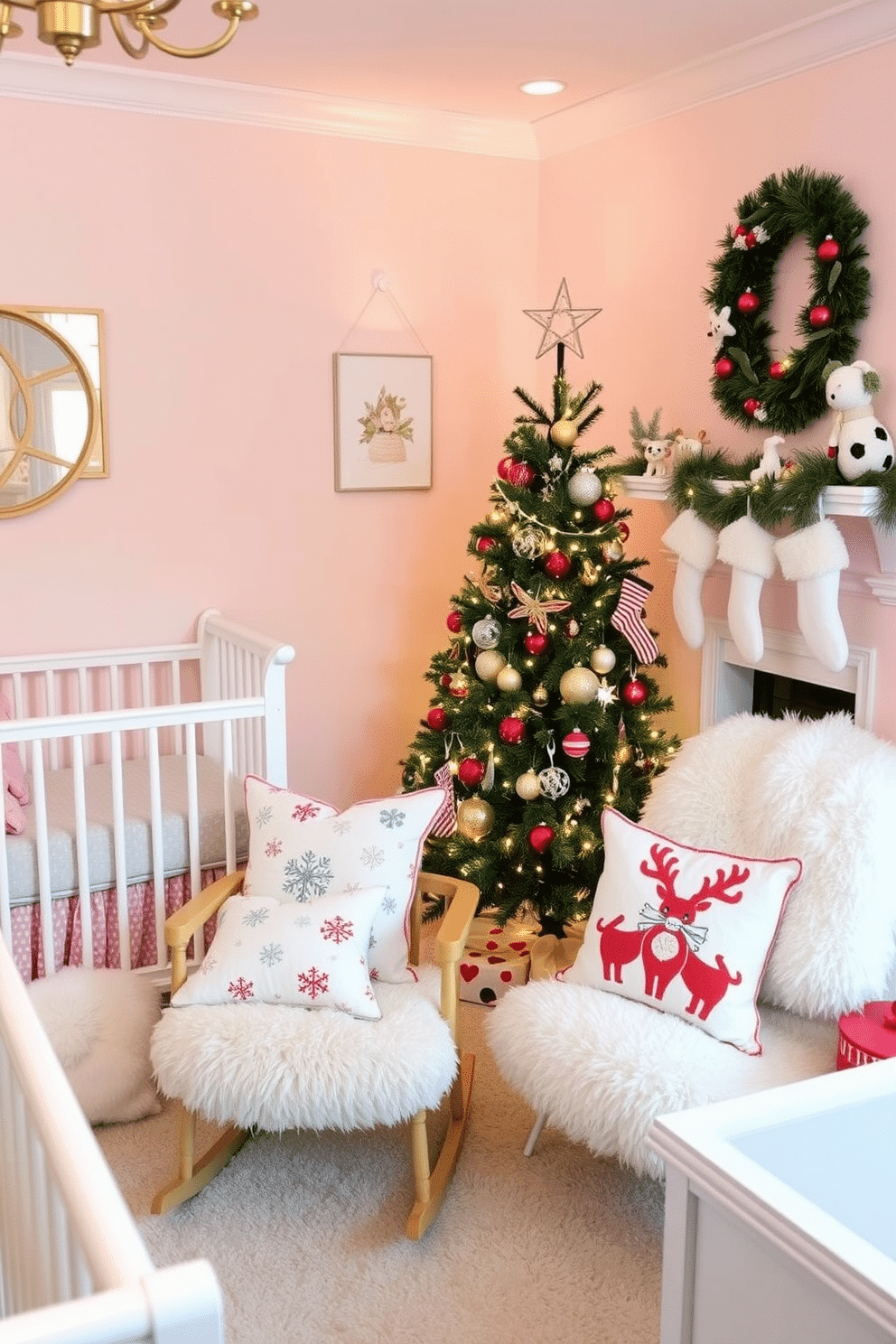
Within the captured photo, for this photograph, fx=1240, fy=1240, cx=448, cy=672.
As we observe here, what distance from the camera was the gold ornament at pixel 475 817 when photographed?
3.23 metres

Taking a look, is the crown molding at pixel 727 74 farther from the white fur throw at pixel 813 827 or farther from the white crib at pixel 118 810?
the white crib at pixel 118 810

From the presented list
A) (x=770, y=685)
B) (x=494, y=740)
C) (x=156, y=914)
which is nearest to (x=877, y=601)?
(x=770, y=685)

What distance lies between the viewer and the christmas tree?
10.1ft

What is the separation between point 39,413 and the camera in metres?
3.34

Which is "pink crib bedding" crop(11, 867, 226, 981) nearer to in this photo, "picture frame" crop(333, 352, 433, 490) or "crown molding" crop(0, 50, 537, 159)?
"picture frame" crop(333, 352, 433, 490)

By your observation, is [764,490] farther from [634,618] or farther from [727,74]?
[727,74]

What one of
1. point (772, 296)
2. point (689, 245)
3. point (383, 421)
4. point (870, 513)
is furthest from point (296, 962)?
point (689, 245)

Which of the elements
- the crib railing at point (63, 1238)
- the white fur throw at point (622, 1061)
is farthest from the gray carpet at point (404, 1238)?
the crib railing at point (63, 1238)

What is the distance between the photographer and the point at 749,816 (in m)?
2.50

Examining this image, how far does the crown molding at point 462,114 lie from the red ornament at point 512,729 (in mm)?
1662

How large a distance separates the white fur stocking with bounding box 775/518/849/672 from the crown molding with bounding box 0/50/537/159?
1868 millimetres

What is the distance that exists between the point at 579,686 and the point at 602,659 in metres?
0.09

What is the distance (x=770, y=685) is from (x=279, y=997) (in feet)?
5.25

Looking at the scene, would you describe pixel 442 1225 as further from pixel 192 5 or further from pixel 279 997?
pixel 192 5
